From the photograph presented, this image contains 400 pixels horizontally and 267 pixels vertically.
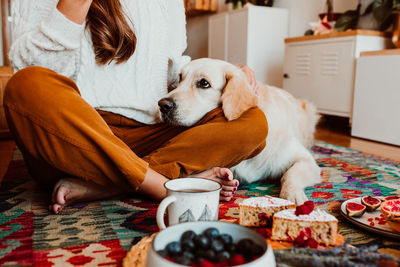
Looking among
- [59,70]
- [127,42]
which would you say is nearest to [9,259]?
[59,70]

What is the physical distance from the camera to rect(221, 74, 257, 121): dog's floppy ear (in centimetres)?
127

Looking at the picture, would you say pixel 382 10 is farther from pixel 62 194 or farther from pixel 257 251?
pixel 257 251

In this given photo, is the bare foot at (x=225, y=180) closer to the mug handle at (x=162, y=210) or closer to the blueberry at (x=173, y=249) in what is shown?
the mug handle at (x=162, y=210)

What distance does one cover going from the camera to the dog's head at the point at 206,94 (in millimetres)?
1292

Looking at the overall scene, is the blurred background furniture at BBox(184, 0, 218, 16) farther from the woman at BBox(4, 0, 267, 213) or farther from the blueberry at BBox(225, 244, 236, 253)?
the blueberry at BBox(225, 244, 236, 253)

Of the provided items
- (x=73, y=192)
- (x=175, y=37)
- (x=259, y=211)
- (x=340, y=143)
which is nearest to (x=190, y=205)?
(x=259, y=211)

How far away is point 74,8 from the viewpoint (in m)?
1.02

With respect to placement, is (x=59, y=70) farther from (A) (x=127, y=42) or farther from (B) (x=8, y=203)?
(B) (x=8, y=203)

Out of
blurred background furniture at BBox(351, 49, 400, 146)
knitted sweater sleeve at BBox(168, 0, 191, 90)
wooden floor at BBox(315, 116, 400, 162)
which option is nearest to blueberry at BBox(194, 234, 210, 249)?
knitted sweater sleeve at BBox(168, 0, 191, 90)

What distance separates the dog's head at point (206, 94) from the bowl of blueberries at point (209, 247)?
72cm

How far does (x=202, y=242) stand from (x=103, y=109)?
85cm

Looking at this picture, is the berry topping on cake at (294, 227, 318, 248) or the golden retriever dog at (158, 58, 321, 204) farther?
the golden retriever dog at (158, 58, 321, 204)

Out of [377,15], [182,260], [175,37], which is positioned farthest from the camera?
[377,15]

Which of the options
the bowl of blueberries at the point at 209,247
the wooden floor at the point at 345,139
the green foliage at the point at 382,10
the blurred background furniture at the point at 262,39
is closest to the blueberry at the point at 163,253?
the bowl of blueberries at the point at 209,247
